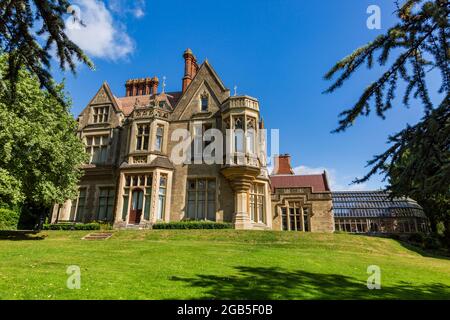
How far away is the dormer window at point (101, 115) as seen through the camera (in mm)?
30591

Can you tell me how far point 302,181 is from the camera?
1367 inches

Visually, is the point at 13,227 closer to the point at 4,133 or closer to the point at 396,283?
the point at 4,133

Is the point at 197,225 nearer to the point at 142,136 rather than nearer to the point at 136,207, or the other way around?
the point at 136,207

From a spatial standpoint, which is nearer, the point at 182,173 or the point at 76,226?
the point at 76,226

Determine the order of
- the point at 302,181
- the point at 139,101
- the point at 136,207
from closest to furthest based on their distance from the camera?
1. the point at 136,207
2. the point at 139,101
3. the point at 302,181

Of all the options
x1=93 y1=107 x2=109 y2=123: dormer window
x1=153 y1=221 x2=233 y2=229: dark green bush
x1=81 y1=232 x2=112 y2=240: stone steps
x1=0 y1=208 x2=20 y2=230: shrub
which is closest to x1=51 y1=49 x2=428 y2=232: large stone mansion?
x1=93 y1=107 x2=109 y2=123: dormer window

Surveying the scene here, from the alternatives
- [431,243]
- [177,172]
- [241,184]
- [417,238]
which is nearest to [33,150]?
[177,172]

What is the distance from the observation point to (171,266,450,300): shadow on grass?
23.4ft

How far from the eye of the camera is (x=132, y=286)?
743 centimetres

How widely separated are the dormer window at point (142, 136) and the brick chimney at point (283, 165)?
18.3 metres

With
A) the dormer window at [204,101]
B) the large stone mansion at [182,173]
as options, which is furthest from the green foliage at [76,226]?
the dormer window at [204,101]

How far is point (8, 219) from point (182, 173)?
20292 millimetres
